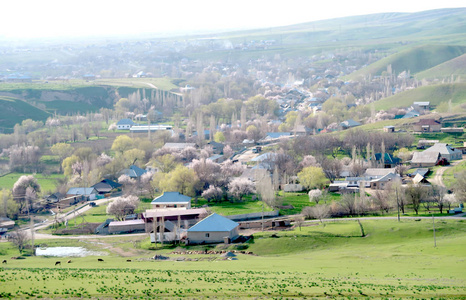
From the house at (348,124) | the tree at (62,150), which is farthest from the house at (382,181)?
the tree at (62,150)

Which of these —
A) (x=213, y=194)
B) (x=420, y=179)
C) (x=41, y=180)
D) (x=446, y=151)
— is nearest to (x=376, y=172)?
(x=420, y=179)

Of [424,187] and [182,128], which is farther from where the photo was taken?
[182,128]

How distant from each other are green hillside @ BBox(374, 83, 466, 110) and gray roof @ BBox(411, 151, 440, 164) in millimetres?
37568

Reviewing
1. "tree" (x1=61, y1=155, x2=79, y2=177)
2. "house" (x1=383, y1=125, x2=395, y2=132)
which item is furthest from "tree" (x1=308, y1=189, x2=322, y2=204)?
"house" (x1=383, y1=125, x2=395, y2=132)

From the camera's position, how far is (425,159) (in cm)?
6619


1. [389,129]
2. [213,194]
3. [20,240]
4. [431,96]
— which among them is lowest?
[213,194]

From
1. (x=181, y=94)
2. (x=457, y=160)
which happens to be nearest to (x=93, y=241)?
(x=457, y=160)

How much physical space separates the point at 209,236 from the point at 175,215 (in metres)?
7.46

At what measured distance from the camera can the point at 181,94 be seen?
134125 millimetres

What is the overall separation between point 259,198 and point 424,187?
46.8 ft

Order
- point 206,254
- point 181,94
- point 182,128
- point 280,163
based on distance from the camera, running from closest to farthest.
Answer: point 206,254 → point 280,163 → point 182,128 → point 181,94

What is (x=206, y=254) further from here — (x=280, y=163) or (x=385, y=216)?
(x=280, y=163)

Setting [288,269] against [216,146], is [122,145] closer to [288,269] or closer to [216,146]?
[216,146]

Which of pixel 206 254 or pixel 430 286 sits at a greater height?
A: pixel 430 286
